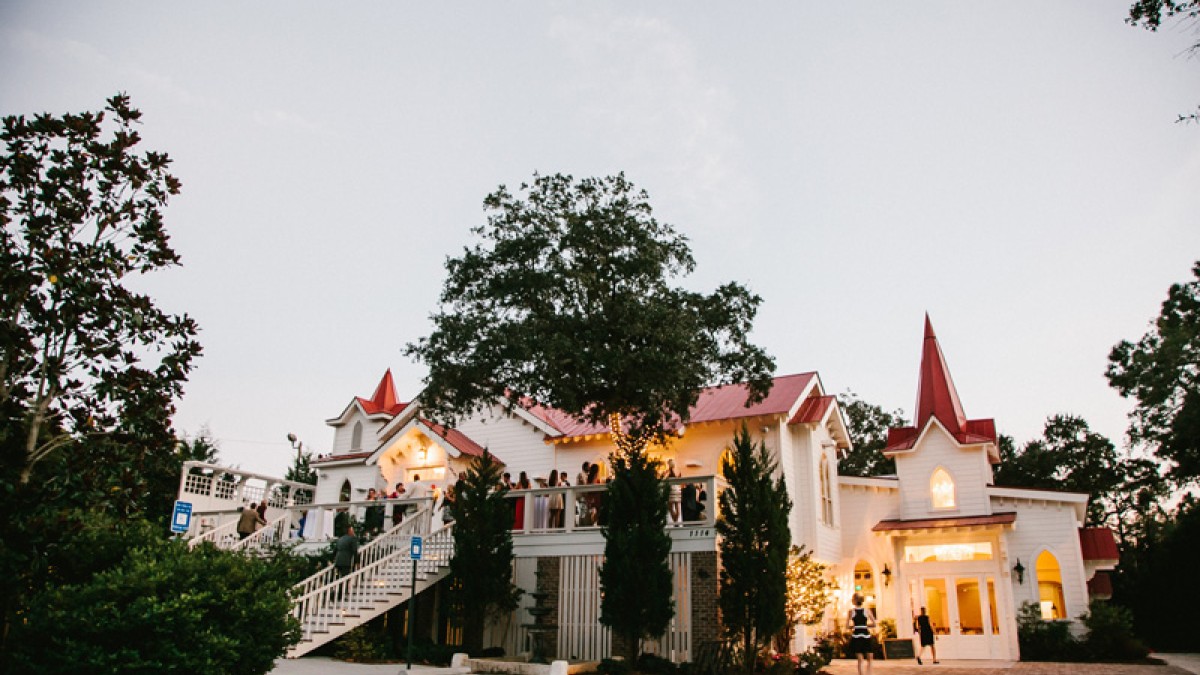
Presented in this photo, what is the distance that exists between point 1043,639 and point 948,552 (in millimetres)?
3350

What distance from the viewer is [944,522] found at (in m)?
25.0

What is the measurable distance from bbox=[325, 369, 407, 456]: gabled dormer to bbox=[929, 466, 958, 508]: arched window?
64.3 ft

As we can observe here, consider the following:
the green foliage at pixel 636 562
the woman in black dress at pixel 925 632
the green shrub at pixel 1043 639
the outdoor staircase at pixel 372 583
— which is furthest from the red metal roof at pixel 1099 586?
the outdoor staircase at pixel 372 583

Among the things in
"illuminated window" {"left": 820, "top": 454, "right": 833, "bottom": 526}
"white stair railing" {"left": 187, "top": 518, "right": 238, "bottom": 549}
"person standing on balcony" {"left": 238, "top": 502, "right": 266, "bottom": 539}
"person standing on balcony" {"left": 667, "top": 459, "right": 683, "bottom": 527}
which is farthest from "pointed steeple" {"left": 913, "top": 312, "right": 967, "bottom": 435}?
"white stair railing" {"left": 187, "top": 518, "right": 238, "bottom": 549}

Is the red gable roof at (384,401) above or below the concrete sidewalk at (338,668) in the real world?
above

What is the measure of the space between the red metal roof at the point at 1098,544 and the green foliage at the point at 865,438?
19.5 metres

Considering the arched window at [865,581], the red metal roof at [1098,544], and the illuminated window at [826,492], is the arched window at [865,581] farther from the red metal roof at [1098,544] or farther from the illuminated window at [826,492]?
the red metal roof at [1098,544]

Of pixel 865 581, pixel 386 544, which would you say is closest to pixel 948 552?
pixel 865 581

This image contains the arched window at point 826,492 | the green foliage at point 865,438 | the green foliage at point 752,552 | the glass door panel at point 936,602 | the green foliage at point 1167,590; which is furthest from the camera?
the green foliage at point 865,438

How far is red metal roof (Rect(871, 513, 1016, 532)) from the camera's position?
954 inches

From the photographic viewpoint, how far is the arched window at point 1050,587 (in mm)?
24656

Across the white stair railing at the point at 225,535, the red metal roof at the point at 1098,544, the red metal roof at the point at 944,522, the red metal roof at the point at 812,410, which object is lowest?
the white stair railing at the point at 225,535

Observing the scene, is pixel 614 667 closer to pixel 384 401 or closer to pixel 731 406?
pixel 731 406

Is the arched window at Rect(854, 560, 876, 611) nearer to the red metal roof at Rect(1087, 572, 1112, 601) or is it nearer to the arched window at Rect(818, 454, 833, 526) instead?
the arched window at Rect(818, 454, 833, 526)
